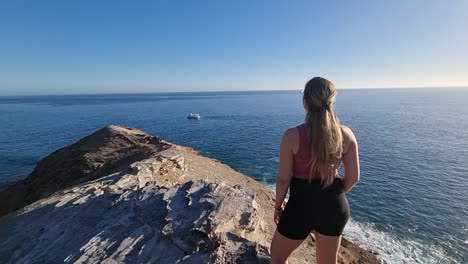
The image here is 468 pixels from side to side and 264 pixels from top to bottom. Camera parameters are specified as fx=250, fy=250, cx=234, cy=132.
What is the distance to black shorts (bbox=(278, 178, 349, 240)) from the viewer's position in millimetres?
3920

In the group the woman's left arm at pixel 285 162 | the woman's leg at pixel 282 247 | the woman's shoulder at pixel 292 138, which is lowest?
the woman's leg at pixel 282 247

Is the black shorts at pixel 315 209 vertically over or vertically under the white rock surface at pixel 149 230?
over

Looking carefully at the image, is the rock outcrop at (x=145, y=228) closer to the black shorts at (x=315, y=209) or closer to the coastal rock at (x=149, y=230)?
the coastal rock at (x=149, y=230)

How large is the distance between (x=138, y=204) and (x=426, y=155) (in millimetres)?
41843

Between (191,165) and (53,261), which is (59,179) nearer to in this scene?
(191,165)

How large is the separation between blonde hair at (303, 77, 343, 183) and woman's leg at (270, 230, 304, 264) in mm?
1274

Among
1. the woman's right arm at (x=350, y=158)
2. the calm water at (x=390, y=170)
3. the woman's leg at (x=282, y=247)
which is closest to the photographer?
the woman's right arm at (x=350, y=158)

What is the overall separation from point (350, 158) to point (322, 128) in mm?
914

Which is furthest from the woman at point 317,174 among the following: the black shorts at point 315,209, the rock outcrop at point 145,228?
the rock outcrop at point 145,228

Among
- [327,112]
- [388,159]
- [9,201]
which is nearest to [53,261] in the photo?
[327,112]

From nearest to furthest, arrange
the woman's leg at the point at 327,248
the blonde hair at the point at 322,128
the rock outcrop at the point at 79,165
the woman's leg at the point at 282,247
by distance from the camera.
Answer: the blonde hair at the point at 322,128 → the woman's leg at the point at 327,248 → the woman's leg at the point at 282,247 → the rock outcrop at the point at 79,165

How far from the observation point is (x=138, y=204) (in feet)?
27.8

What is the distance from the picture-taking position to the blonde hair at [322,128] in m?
3.60

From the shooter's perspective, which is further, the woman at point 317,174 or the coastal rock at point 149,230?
the coastal rock at point 149,230
